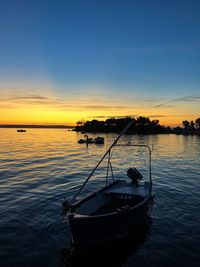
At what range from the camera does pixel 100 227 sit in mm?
14891

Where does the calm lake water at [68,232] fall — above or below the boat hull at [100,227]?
below

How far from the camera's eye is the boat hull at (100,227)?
1437cm

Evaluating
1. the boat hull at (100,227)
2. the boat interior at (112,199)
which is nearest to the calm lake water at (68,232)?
the boat hull at (100,227)

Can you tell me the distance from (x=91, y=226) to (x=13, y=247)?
18.8 feet

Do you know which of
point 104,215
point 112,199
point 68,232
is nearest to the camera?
point 104,215

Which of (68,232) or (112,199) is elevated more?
(112,199)

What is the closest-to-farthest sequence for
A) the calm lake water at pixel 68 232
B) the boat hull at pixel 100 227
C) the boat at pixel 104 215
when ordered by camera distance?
the boat hull at pixel 100 227
the boat at pixel 104 215
the calm lake water at pixel 68 232

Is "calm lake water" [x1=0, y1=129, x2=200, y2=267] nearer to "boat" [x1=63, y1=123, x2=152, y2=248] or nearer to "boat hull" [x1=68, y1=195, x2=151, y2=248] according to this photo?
"boat hull" [x1=68, y1=195, x2=151, y2=248]

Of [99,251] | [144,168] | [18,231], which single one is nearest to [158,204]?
[99,251]

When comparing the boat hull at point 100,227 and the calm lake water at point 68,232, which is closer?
the boat hull at point 100,227

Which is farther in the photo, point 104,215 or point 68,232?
point 68,232

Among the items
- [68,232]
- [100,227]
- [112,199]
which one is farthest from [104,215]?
[112,199]

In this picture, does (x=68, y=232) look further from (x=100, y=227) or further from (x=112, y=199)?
(x=112, y=199)

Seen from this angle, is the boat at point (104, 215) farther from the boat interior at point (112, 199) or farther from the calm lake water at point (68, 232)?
the calm lake water at point (68, 232)
